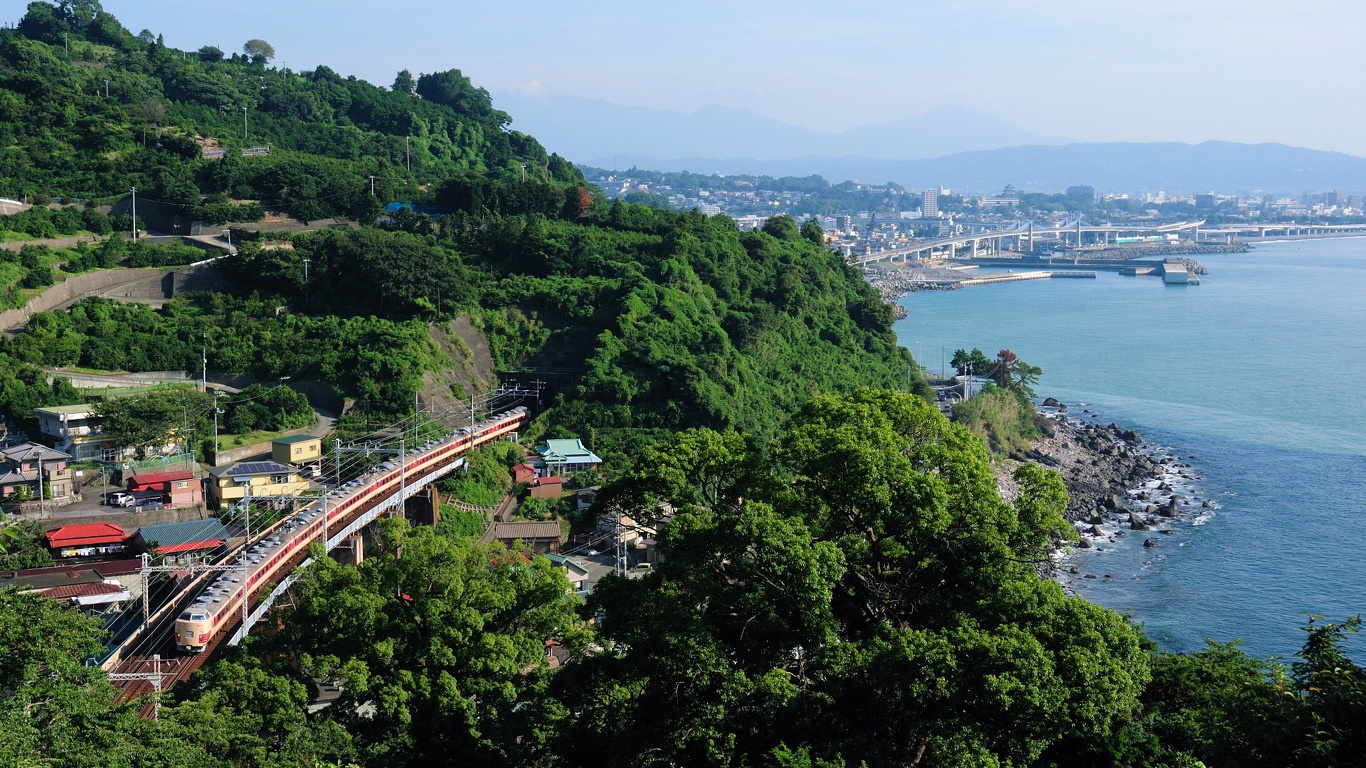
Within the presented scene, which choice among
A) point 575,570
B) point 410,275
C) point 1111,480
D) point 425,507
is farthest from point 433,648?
point 1111,480

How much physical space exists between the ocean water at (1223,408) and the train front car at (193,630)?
14.1 meters

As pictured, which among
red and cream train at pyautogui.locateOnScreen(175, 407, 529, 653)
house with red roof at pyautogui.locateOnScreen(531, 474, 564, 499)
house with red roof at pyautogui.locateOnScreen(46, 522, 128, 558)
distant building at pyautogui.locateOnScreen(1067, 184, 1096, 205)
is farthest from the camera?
distant building at pyautogui.locateOnScreen(1067, 184, 1096, 205)

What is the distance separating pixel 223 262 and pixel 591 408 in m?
10.1

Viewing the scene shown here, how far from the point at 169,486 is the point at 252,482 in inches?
48.5

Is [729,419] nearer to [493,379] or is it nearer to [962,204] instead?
[493,379]

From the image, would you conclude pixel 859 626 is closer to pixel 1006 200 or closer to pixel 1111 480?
pixel 1111 480

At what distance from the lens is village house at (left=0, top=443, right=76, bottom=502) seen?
18734mm

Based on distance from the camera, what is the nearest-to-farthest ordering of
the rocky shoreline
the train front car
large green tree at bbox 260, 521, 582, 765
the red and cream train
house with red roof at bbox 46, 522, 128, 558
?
1. large green tree at bbox 260, 521, 582, 765
2. the train front car
3. the red and cream train
4. house with red roof at bbox 46, 522, 128, 558
5. the rocky shoreline

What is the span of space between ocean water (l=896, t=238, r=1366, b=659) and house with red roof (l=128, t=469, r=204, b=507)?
14.9m

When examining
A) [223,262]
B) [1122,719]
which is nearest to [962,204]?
[223,262]

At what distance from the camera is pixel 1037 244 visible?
291 feet

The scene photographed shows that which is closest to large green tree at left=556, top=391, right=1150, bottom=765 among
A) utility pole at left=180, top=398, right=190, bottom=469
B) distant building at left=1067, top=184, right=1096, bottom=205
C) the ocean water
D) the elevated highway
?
the ocean water

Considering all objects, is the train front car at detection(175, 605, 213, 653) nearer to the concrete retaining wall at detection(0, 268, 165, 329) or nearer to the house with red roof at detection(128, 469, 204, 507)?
the house with red roof at detection(128, 469, 204, 507)

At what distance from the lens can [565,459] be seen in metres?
22.8
